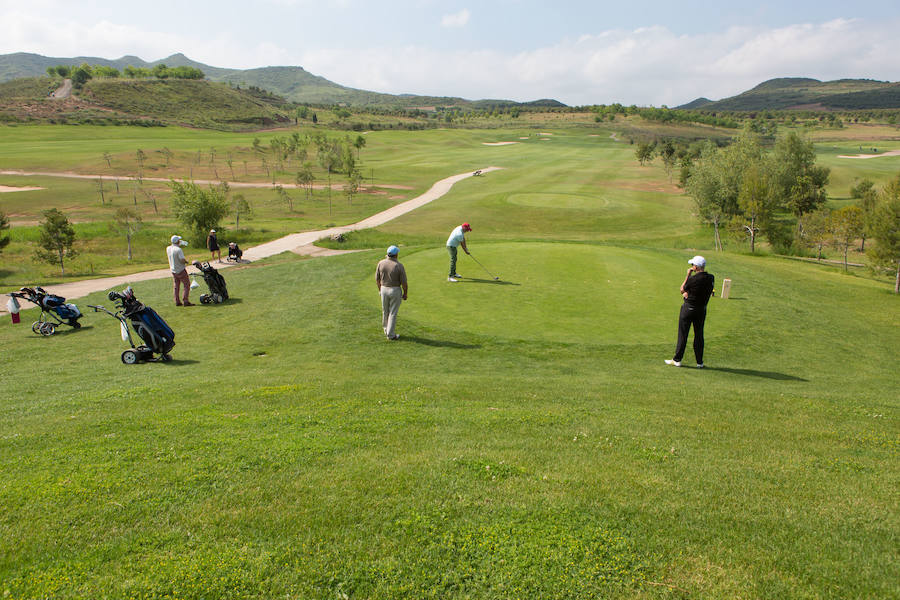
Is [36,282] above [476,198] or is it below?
below

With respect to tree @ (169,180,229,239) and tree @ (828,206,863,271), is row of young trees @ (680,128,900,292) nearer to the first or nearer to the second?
tree @ (828,206,863,271)

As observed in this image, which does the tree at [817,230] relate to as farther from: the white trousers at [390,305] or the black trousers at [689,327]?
the white trousers at [390,305]

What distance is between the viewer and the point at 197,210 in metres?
40.0

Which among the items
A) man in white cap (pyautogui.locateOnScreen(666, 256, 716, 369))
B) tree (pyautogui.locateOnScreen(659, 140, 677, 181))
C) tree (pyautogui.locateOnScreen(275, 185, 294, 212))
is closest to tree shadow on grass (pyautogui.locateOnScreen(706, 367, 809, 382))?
man in white cap (pyautogui.locateOnScreen(666, 256, 716, 369))

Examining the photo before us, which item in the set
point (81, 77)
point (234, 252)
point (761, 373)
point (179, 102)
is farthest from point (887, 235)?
point (81, 77)

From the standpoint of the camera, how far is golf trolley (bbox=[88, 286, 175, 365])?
38.7ft

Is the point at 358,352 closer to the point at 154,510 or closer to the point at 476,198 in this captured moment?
the point at 154,510

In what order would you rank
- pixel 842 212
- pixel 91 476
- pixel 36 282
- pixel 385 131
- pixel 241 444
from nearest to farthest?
pixel 91 476, pixel 241 444, pixel 36 282, pixel 842 212, pixel 385 131

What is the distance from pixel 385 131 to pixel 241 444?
160400mm

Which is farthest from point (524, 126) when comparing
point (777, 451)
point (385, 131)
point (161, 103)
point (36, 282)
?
point (777, 451)

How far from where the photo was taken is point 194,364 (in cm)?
1183

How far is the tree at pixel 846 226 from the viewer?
39125 millimetres

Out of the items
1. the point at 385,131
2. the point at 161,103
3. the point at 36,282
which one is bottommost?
the point at 36,282

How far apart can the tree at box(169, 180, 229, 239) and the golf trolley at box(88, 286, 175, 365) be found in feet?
103
